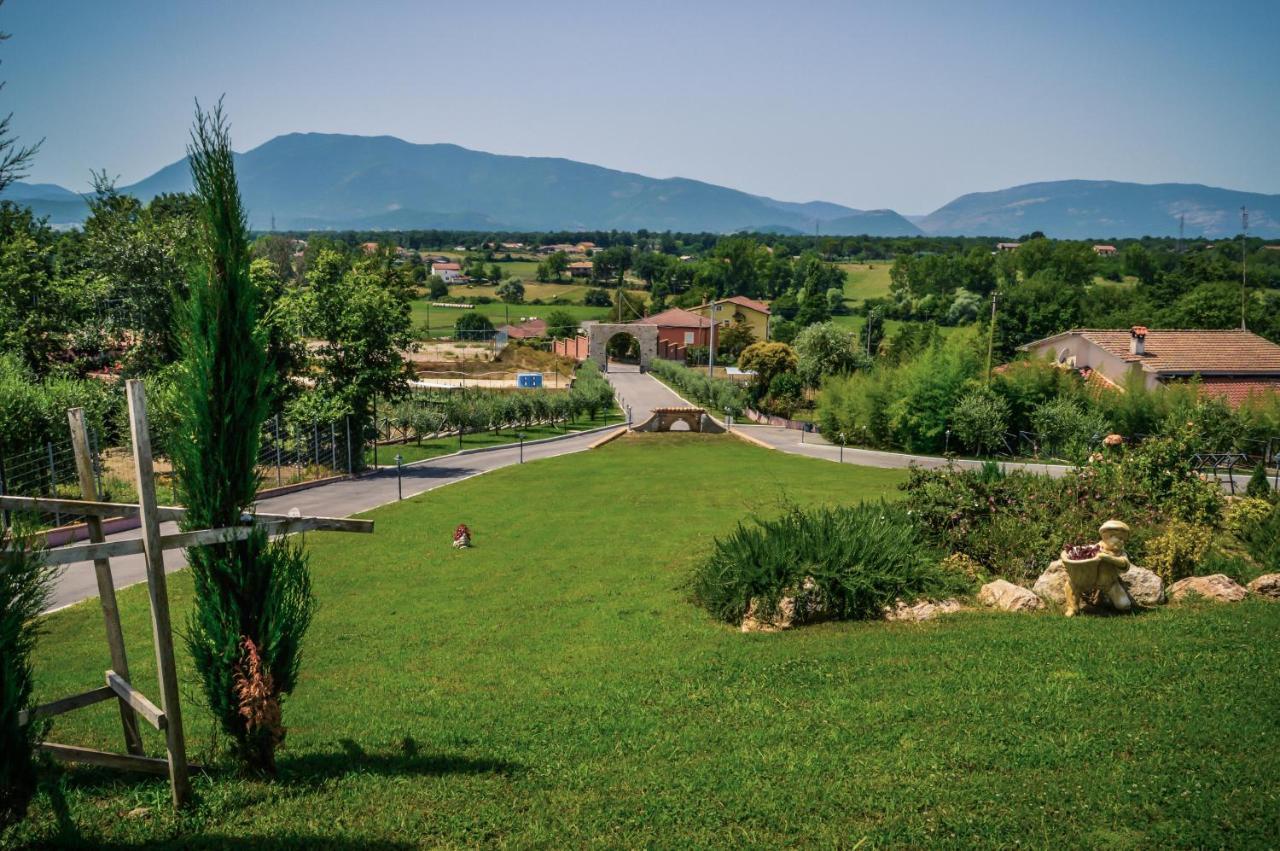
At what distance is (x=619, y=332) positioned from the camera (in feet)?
316

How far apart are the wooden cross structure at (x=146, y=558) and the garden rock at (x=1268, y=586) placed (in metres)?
11.7

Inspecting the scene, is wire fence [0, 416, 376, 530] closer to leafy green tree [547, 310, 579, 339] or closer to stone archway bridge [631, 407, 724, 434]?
stone archway bridge [631, 407, 724, 434]

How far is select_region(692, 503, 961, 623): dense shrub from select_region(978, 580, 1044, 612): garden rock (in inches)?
18.4

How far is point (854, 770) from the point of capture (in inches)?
275

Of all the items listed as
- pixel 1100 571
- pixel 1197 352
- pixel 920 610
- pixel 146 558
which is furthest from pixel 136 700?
pixel 1197 352

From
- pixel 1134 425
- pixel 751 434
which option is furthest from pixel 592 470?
pixel 1134 425

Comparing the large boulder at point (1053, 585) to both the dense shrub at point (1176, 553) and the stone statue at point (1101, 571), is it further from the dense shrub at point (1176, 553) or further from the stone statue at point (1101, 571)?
the dense shrub at point (1176, 553)

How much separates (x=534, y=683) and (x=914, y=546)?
6439 mm

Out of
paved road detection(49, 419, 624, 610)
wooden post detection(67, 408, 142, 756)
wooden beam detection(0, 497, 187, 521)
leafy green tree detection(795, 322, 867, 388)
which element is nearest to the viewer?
wooden beam detection(0, 497, 187, 521)

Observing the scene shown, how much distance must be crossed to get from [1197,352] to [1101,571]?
1819 inches

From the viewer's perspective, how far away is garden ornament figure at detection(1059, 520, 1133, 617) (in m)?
11.0

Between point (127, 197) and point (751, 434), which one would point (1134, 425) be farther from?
point (127, 197)

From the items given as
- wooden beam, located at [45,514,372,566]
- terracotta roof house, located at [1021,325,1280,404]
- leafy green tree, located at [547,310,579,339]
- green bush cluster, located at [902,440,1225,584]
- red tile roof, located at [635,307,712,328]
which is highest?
wooden beam, located at [45,514,372,566]

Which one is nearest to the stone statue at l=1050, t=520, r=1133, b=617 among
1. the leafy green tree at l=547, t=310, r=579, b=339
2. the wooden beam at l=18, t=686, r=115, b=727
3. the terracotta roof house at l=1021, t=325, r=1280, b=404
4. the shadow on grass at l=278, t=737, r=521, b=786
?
the shadow on grass at l=278, t=737, r=521, b=786
